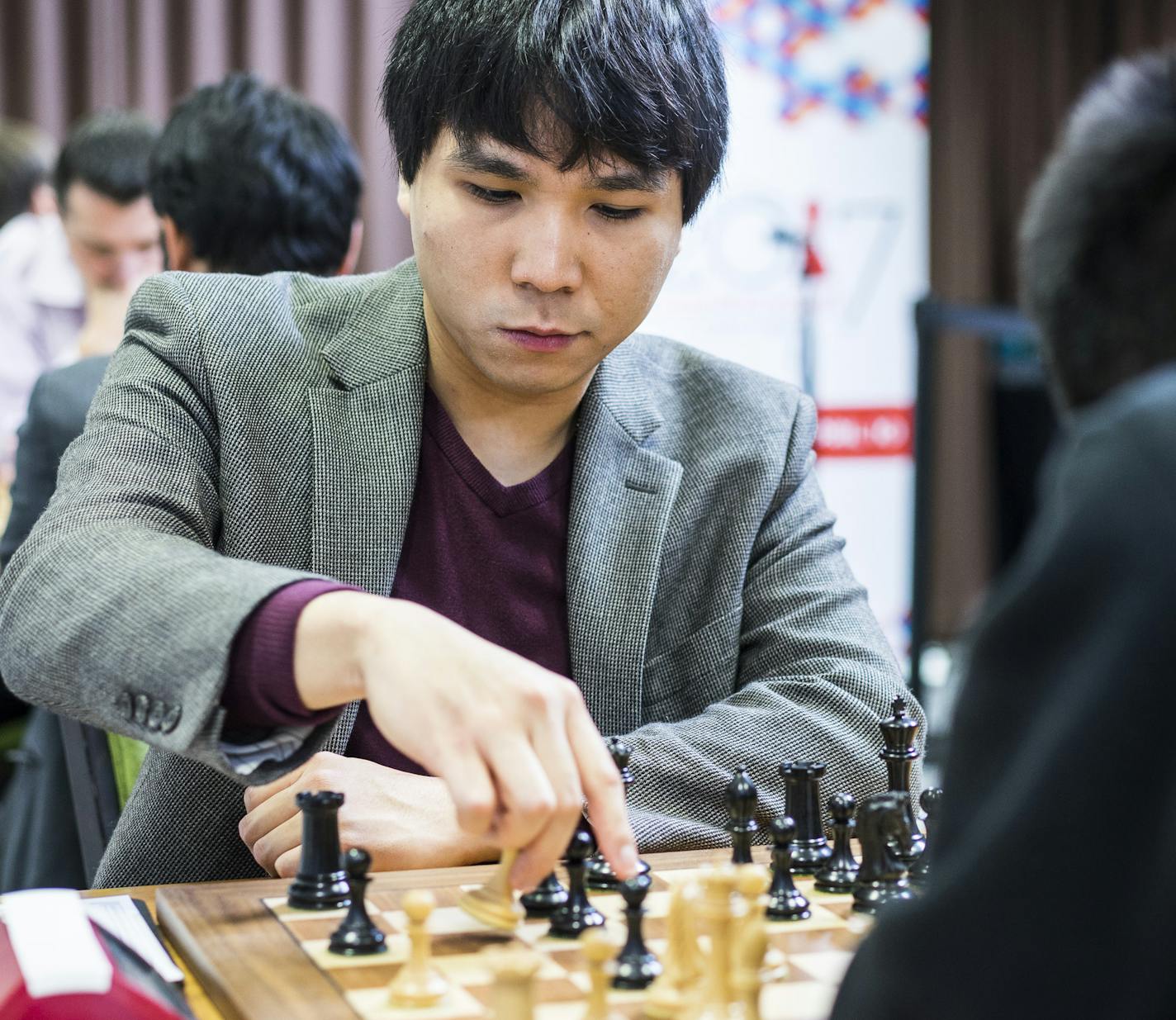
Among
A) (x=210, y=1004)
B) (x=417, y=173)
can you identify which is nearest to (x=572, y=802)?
(x=210, y=1004)

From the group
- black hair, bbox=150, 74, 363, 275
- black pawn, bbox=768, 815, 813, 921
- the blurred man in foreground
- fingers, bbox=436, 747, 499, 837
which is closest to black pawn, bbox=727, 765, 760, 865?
black pawn, bbox=768, 815, 813, 921

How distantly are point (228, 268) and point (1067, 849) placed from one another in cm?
192

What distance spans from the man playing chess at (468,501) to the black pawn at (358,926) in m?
0.12

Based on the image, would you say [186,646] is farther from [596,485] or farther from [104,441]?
[596,485]

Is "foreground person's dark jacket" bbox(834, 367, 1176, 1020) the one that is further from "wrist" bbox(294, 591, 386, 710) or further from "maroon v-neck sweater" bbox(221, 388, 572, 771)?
→ "maroon v-neck sweater" bbox(221, 388, 572, 771)

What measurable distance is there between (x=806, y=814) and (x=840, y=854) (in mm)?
64

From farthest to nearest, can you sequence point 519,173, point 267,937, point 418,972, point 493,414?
point 493,414 → point 519,173 → point 267,937 → point 418,972

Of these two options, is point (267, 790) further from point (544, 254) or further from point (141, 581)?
point (544, 254)

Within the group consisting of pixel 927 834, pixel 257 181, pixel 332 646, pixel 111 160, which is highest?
pixel 111 160

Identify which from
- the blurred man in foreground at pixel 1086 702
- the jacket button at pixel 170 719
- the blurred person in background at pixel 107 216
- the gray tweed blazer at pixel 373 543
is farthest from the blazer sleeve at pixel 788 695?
the blurred person in background at pixel 107 216

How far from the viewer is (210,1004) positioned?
923 mm

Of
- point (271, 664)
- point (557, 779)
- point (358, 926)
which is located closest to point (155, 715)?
point (271, 664)

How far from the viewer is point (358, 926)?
0.97 meters

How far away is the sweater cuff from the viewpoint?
1.05m
